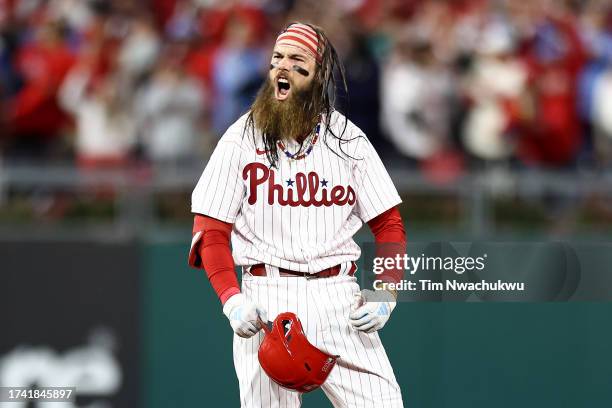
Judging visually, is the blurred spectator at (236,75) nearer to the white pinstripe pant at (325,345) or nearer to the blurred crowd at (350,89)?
the blurred crowd at (350,89)

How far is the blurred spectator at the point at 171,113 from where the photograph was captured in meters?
9.30

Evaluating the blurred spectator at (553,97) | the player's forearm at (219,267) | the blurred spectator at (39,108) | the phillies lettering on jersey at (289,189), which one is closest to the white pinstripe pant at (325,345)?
the player's forearm at (219,267)

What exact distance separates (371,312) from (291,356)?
350 millimetres

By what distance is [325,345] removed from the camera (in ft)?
14.1

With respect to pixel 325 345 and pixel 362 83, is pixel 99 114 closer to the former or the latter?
pixel 362 83

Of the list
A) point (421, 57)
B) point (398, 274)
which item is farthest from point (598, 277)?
point (421, 57)

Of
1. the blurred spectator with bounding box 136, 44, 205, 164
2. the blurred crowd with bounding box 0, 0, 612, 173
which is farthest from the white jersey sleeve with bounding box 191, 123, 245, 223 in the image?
the blurred spectator with bounding box 136, 44, 205, 164

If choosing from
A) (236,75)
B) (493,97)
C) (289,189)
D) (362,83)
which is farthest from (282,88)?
(493,97)

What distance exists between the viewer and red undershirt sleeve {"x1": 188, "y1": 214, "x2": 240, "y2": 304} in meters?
4.22

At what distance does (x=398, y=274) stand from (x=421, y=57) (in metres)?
5.34

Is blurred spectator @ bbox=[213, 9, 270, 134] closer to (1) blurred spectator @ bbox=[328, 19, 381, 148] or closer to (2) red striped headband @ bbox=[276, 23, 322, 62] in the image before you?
(1) blurred spectator @ bbox=[328, 19, 381, 148]

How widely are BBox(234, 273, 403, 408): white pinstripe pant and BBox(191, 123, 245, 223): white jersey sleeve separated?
29 centimetres

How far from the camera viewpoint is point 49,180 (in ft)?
24.1

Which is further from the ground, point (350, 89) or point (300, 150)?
point (350, 89)
